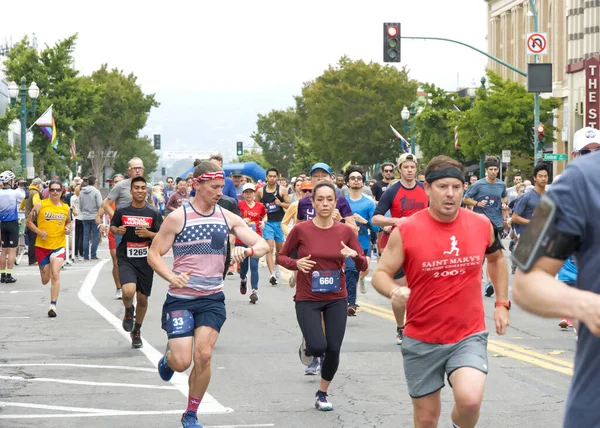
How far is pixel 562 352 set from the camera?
11602mm

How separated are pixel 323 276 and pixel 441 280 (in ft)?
10.2

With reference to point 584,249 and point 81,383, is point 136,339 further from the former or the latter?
point 584,249

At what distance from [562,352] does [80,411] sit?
5.17m

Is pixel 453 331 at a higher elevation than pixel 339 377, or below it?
higher

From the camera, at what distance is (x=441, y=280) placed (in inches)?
249

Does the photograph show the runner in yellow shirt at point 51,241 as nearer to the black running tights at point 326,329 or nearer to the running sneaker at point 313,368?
the running sneaker at point 313,368

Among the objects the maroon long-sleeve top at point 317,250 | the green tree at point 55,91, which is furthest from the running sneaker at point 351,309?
the green tree at point 55,91

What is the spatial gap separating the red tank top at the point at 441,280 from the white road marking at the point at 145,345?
2.85m

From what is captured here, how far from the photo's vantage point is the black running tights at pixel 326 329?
8.94 meters

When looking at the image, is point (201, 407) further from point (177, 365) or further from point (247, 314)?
point (247, 314)

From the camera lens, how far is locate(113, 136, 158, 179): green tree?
105463 millimetres

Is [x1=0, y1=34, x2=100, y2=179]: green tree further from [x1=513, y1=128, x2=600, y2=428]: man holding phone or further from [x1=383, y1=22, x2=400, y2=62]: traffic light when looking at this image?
[x1=513, y1=128, x2=600, y2=428]: man holding phone

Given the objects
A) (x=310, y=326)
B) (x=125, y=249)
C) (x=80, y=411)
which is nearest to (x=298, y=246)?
(x=310, y=326)

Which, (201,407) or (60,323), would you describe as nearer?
(201,407)
